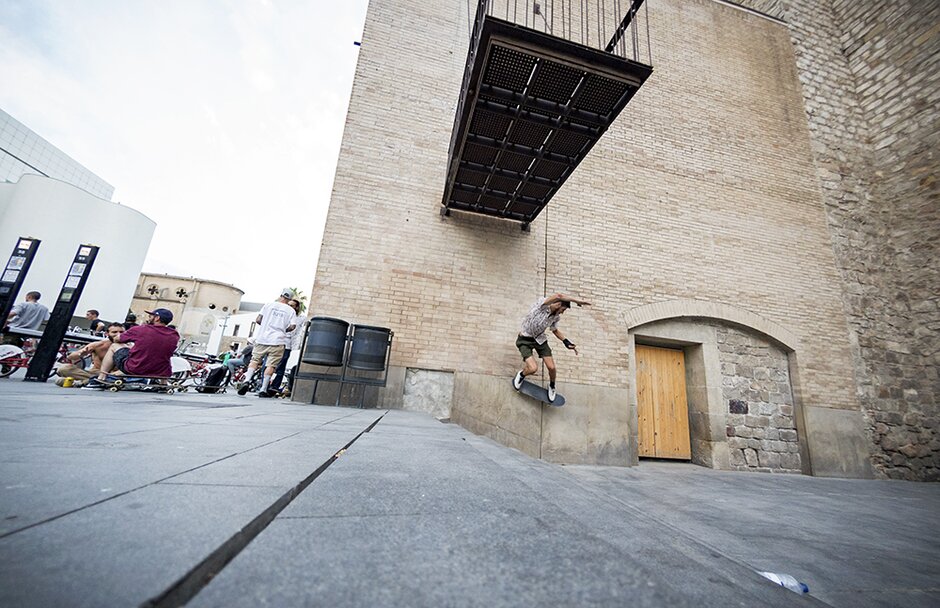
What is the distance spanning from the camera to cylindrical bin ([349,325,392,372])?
203 inches

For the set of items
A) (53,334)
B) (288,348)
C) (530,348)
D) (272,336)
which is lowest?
(53,334)

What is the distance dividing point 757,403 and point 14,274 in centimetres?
1283

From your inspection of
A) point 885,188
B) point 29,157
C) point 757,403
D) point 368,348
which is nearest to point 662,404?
point 757,403

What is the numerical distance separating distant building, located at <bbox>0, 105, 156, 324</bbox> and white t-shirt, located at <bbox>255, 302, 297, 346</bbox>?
1249 centimetres

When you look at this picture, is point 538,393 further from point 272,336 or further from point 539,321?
point 272,336

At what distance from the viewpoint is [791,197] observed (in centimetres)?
827

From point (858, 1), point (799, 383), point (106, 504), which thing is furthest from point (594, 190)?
point (858, 1)

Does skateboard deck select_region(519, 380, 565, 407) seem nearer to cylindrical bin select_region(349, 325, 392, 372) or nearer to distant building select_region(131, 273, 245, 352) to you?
cylindrical bin select_region(349, 325, 392, 372)

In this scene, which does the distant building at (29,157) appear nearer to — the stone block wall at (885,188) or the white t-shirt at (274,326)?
the white t-shirt at (274,326)

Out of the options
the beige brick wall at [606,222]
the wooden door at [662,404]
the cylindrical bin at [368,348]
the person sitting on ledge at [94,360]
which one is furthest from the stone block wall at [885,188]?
the person sitting on ledge at [94,360]

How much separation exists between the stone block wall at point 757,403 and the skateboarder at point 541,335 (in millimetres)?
3774

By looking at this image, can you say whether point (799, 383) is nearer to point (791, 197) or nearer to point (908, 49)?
point (791, 197)

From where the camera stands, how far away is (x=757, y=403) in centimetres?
690

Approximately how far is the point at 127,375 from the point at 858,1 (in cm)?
Answer: 1858
